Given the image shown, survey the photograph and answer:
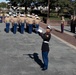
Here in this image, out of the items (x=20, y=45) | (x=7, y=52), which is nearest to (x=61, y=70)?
(x=7, y=52)

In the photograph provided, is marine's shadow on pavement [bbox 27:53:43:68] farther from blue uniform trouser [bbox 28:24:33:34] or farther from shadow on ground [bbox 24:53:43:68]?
blue uniform trouser [bbox 28:24:33:34]

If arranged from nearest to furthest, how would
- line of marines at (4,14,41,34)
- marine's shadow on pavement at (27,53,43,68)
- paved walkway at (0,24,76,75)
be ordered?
paved walkway at (0,24,76,75) < marine's shadow on pavement at (27,53,43,68) < line of marines at (4,14,41,34)

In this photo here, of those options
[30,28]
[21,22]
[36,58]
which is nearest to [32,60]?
[36,58]

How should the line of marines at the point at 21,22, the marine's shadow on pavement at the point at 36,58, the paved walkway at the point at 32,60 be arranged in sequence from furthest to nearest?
the line of marines at the point at 21,22 < the marine's shadow on pavement at the point at 36,58 < the paved walkway at the point at 32,60

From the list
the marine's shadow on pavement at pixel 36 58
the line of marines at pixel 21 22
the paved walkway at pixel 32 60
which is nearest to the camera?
the paved walkway at pixel 32 60

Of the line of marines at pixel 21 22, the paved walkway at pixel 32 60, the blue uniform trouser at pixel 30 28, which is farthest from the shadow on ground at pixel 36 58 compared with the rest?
the line of marines at pixel 21 22

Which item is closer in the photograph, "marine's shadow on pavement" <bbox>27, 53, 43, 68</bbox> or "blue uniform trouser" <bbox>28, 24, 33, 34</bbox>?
"marine's shadow on pavement" <bbox>27, 53, 43, 68</bbox>

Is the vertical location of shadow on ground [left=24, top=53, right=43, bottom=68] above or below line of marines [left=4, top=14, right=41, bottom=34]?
below

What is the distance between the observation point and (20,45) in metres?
17.9

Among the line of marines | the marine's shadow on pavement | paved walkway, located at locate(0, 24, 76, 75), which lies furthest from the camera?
→ the line of marines

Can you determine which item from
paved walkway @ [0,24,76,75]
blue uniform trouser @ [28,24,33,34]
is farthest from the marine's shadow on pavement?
blue uniform trouser @ [28,24,33,34]

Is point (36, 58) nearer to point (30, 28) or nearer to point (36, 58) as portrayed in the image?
point (36, 58)

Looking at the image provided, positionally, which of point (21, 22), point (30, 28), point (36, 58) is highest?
point (21, 22)

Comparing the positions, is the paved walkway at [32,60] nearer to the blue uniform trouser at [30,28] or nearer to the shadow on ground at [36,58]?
the shadow on ground at [36,58]
